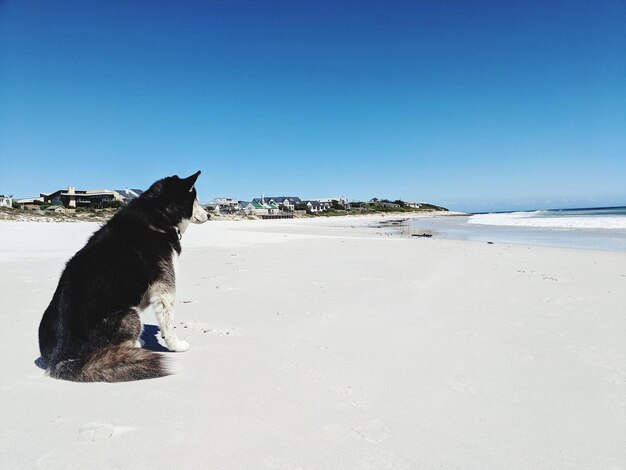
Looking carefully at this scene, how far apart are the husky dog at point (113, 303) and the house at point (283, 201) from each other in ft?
317

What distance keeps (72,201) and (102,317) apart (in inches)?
3061

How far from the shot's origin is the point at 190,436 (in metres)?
2.03

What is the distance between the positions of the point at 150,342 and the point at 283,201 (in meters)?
109

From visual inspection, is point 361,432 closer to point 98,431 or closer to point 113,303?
point 98,431

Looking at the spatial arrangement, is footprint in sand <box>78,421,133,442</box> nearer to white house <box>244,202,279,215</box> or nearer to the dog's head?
the dog's head

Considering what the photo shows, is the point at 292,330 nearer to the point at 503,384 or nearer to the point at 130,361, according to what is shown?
the point at 130,361

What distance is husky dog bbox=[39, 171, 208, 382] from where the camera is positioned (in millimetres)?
2670

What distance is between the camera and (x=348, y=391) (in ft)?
8.38

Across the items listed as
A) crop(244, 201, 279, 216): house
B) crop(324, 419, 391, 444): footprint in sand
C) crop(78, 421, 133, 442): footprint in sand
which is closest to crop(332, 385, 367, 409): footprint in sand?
crop(324, 419, 391, 444): footprint in sand

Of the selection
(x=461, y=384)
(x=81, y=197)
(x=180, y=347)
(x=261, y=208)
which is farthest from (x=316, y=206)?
(x=461, y=384)

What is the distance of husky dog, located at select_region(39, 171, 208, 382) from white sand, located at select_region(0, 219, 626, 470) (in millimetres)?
144

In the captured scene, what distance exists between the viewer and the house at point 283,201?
103 meters

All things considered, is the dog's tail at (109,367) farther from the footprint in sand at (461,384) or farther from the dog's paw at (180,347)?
the footprint in sand at (461,384)

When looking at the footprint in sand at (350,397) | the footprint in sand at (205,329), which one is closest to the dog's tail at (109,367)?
the footprint in sand at (205,329)
